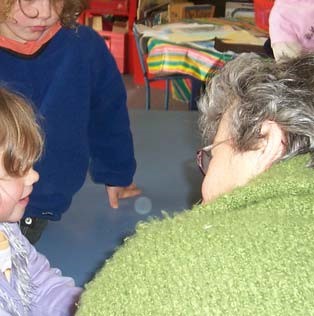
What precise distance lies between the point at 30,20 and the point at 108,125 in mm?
347

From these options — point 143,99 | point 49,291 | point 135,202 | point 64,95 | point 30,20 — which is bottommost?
point 143,99

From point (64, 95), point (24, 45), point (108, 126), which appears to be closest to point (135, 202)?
point (108, 126)

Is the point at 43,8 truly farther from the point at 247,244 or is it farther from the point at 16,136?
the point at 247,244

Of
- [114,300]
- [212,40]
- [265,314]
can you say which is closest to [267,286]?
[265,314]

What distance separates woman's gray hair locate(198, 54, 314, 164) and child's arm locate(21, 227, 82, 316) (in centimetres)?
39

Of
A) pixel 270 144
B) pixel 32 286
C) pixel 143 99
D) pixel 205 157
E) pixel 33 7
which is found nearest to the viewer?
pixel 270 144

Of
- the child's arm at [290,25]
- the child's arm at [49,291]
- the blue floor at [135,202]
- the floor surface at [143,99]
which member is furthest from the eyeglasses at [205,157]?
the floor surface at [143,99]

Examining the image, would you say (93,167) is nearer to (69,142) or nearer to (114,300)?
(69,142)

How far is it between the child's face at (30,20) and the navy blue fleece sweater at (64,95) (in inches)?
1.5

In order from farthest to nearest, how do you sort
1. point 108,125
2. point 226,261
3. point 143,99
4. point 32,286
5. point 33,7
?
1. point 143,99
2. point 108,125
3. point 33,7
4. point 32,286
5. point 226,261

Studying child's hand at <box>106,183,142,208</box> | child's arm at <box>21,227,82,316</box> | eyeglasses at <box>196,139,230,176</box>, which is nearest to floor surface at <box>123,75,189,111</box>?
child's hand at <box>106,183,142,208</box>

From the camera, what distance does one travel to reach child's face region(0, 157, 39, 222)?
0.83 metres

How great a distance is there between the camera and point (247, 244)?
45 cm

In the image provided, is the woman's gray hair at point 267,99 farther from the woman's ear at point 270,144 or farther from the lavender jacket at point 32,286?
the lavender jacket at point 32,286
